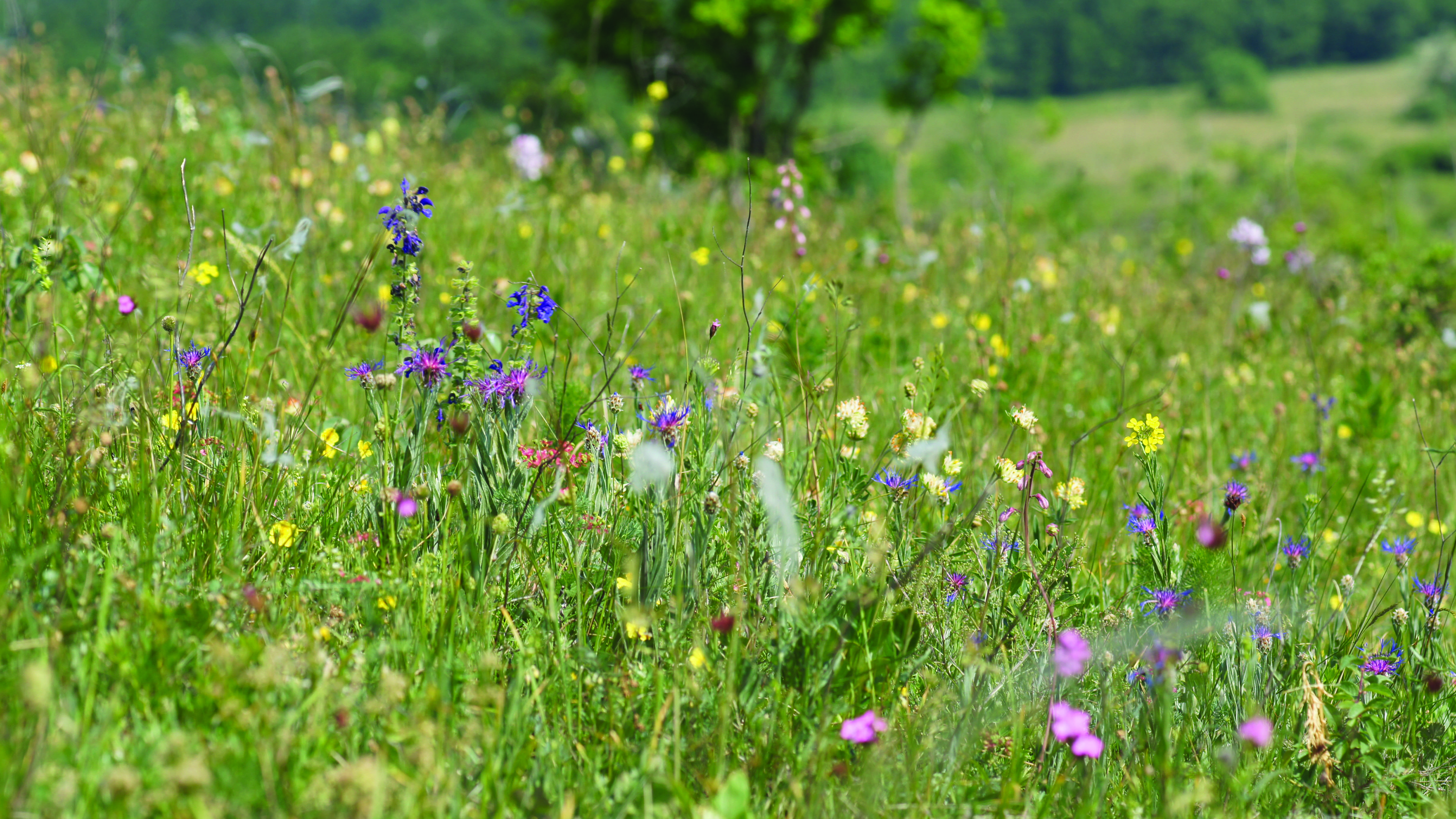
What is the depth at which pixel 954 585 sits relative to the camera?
172cm

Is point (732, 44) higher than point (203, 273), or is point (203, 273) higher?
point (203, 273)

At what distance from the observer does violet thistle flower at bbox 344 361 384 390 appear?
1.62 metres

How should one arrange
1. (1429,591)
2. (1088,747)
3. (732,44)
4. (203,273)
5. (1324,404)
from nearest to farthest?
(1088,747) → (1429,591) → (203,273) → (1324,404) → (732,44)

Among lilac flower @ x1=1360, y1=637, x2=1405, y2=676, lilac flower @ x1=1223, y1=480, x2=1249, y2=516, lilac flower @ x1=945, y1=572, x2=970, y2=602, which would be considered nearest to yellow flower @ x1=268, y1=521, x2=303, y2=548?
lilac flower @ x1=945, y1=572, x2=970, y2=602

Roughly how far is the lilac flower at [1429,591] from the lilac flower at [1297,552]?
0.60 feet

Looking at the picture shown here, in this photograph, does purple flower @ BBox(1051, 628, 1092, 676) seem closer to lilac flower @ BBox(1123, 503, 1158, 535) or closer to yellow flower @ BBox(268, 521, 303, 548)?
lilac flower @ BBox(1123, 503, 1158, 535)

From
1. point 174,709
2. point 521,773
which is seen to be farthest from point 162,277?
point 521,773

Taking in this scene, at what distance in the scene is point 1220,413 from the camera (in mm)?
3305

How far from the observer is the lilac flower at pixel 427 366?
1.71 meters

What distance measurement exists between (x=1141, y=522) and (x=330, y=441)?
4.97 feet

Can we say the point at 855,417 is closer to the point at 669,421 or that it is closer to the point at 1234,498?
the point at 669,421

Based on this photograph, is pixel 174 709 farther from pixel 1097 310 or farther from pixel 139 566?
pixel 1097 310

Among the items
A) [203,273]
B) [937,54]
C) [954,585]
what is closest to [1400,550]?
[954,585]

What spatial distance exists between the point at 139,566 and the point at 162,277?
1771mm
